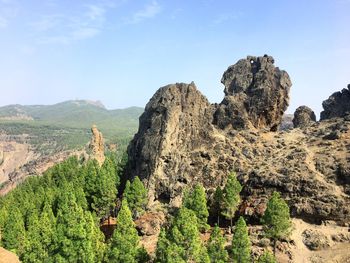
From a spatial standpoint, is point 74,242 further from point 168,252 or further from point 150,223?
point 150,223

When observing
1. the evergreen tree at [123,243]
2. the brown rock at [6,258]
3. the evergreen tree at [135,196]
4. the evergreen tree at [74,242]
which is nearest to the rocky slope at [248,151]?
the evergreen tree at [135,196]

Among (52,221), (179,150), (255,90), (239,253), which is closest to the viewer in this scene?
(239,253)

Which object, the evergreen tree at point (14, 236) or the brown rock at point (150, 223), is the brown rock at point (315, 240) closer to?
the brown rock at point (150, 223)

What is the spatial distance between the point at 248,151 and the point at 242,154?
2.33 meters

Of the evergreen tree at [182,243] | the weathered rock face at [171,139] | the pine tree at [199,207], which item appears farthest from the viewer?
the weathered rock face at [171,139]

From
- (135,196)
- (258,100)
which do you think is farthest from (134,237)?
(258,100)

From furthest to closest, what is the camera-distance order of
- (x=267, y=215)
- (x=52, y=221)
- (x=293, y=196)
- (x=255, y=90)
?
(x=255, y=90) → (x=293, y=196) → (x=52, y=221) → (x=267, y=215)

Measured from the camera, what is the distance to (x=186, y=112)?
343 ft

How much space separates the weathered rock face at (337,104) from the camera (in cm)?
12281

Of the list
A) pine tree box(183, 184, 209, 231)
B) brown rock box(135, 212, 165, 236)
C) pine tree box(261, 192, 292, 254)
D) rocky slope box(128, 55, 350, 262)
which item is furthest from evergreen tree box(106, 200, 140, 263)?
rocky slope box(128, 55, 350, 262)

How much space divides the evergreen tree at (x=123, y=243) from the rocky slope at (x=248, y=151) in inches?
1273

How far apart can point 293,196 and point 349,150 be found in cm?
2128

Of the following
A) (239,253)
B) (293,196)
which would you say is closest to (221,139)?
(293,196)

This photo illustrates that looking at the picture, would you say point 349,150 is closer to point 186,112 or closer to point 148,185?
point 186,112
